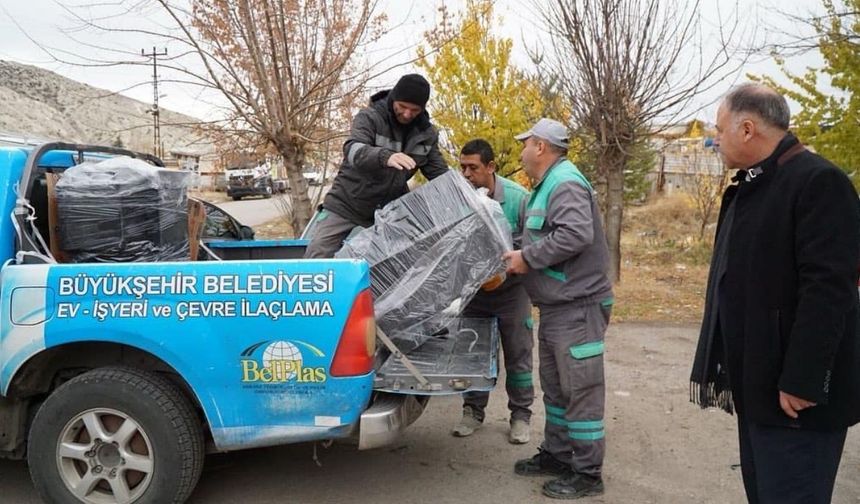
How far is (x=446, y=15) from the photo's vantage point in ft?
35.1

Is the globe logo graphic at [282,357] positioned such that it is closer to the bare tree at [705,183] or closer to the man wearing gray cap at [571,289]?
the man wearing gray cap at [571,289]

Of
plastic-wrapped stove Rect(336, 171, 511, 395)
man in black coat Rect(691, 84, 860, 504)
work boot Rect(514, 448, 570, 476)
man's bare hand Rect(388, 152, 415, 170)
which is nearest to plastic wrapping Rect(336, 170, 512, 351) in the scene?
plastic-wrapped stove Rect(336, 171, 511, 395)

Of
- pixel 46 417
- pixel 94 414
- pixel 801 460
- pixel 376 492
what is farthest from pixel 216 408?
pixel 801 460

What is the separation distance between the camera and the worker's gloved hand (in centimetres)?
399

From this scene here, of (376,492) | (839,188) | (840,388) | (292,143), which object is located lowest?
(376,492)

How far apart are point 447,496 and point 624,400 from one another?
84.8 inches

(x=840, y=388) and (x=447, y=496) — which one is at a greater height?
(x=840, y=388)

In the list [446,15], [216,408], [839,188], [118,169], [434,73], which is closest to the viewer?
[839,188]

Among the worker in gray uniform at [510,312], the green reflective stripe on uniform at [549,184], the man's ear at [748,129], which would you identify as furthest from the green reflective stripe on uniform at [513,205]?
the man's ear at [748,129]

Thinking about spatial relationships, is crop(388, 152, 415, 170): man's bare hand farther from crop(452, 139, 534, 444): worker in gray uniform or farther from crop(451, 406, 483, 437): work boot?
crop(451, 406, 483, 437): work boot

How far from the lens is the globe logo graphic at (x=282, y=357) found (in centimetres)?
314

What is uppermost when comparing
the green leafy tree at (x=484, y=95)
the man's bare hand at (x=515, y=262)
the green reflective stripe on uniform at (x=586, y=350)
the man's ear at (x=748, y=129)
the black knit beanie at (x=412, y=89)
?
the green leafy tree at (x=484, y=95)

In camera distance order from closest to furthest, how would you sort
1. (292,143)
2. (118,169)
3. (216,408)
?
(216,408) < (118,169) < (292,143)

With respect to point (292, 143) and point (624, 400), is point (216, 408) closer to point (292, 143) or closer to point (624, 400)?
point (624, 400)
